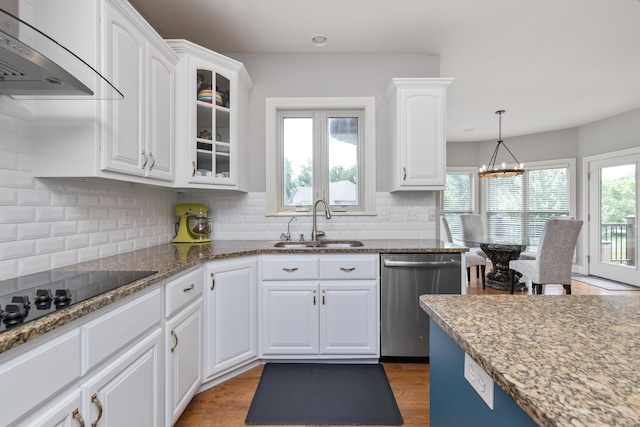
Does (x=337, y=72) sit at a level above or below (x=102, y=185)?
above

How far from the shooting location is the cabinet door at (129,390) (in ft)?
3.46

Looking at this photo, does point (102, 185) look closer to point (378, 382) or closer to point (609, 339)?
point (378, 382)

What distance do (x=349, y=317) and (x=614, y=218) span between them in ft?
17.3

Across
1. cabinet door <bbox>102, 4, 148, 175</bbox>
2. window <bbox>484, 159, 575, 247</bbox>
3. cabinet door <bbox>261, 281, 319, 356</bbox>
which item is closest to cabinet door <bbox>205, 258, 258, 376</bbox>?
cabinet door <bbox>261, 281, 319, 356</bbox>

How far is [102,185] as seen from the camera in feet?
6.27

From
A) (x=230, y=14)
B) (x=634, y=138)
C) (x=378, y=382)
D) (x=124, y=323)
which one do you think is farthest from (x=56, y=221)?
(x=634, y=138)

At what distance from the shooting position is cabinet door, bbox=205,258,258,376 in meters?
2.03

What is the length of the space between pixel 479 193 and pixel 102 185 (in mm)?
6774

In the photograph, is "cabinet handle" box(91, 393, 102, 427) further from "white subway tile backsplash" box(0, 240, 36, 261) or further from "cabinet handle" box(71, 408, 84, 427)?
"white subway tile backsplash" box(0, 240, 36, 261)

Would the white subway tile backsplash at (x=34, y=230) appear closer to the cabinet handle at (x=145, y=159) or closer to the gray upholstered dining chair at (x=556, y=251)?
the cabinet handle at (x=145, y=159)

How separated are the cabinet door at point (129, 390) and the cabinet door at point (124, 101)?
0.89 m

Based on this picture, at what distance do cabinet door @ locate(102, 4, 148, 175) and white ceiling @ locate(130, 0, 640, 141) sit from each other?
810 mm

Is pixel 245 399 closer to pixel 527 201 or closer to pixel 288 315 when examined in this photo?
pixel 288 315

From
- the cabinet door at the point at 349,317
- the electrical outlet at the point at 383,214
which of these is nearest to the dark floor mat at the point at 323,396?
the cabinet door at the point at 349,317
